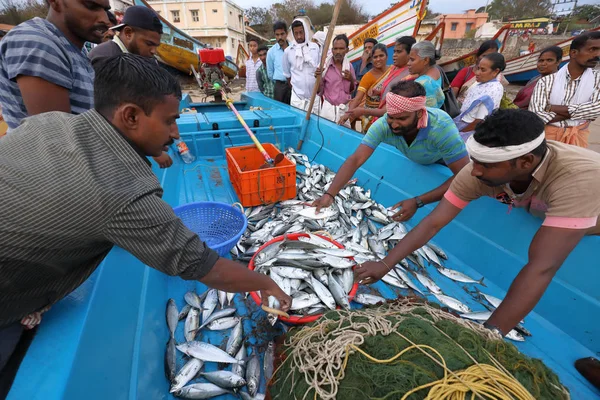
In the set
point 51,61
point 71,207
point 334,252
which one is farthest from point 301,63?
point 71,207

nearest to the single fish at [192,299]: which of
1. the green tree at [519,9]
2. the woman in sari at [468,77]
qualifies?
the woman in sari at [468,77]

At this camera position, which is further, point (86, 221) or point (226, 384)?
point (226, 384)

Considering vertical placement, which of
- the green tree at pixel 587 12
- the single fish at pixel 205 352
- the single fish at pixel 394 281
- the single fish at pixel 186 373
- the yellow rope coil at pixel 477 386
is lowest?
the single fish at pixel 186 373

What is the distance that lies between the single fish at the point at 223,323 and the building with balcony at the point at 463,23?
4820cm

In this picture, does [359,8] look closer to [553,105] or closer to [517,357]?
[553,105]

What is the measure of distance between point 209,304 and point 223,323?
9.7 inches

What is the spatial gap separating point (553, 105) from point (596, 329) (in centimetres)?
312

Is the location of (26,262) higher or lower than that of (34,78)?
lower

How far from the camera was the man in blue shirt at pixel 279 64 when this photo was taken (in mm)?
7647

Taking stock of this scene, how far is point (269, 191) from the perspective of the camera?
416 cm

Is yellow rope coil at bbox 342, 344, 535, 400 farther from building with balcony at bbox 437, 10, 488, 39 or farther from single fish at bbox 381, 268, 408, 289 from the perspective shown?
building with balcony at bbox 437, 10, 488, 39

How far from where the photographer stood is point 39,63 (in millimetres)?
1845

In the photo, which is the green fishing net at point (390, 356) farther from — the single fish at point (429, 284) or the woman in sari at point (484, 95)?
the woman in sari at point (484, 95)

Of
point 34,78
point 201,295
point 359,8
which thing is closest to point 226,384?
point 201,295
